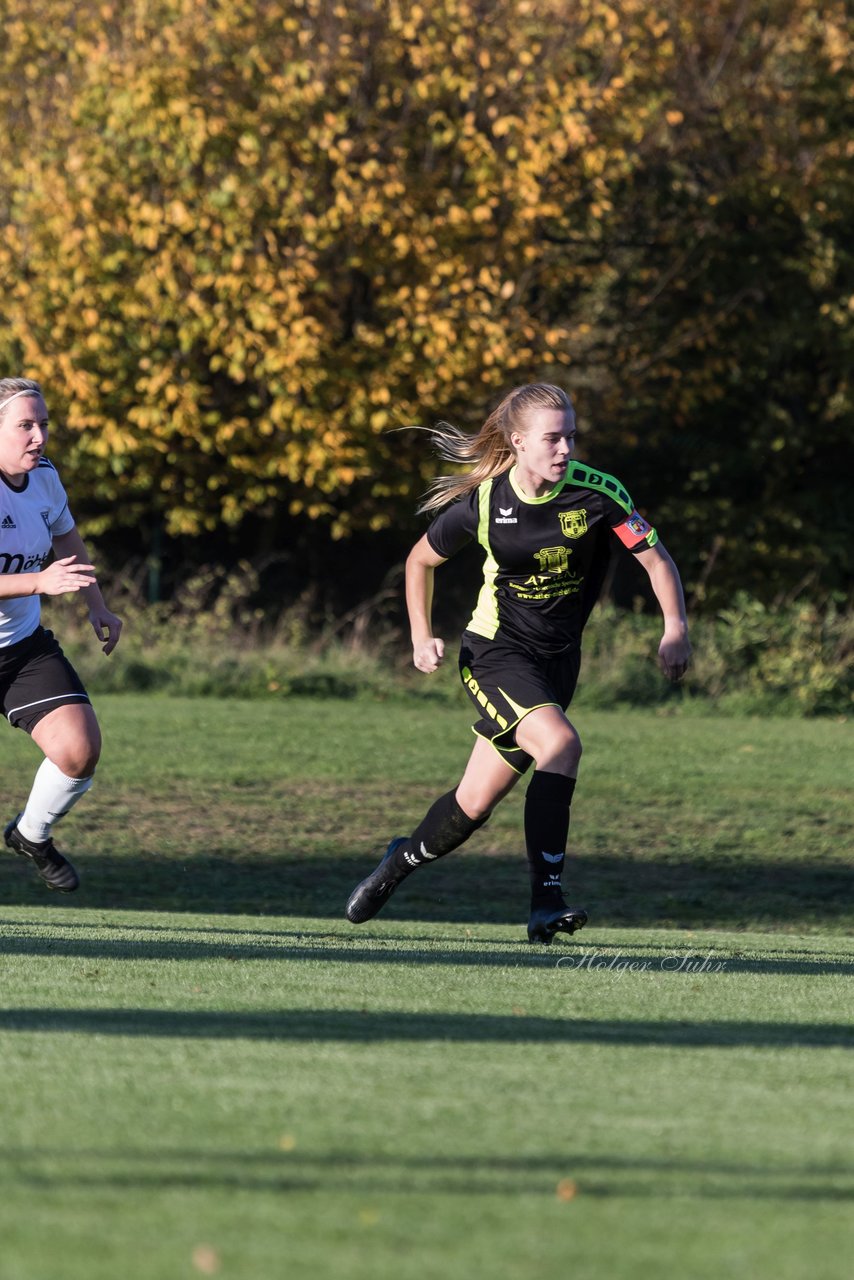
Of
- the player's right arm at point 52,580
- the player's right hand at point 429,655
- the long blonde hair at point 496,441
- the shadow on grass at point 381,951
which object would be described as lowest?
the shadow on grass at point 381,951

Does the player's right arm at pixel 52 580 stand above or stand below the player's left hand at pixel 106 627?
above

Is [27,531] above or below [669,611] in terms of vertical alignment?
above

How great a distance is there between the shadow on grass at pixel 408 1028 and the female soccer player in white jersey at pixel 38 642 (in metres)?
2.67

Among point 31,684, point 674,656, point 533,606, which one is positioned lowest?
point 31,684

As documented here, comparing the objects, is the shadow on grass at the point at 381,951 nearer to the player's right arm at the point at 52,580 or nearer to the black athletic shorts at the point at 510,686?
the black athletic shorts at the point at 510,686

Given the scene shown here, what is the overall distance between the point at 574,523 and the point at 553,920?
1.49 meters

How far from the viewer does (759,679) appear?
64.0ft

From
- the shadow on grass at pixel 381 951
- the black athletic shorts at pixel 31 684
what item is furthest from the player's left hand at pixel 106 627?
the shadow on grass at pixel 381 951

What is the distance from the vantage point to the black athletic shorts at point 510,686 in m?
7.15

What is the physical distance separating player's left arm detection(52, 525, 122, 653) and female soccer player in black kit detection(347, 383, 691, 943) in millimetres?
1311

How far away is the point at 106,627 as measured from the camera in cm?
789

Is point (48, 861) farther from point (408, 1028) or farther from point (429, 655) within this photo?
point (408, 1028)

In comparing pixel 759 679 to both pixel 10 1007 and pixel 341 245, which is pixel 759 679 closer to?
pixel 341 245

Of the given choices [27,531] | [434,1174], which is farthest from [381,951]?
[434,1174]
